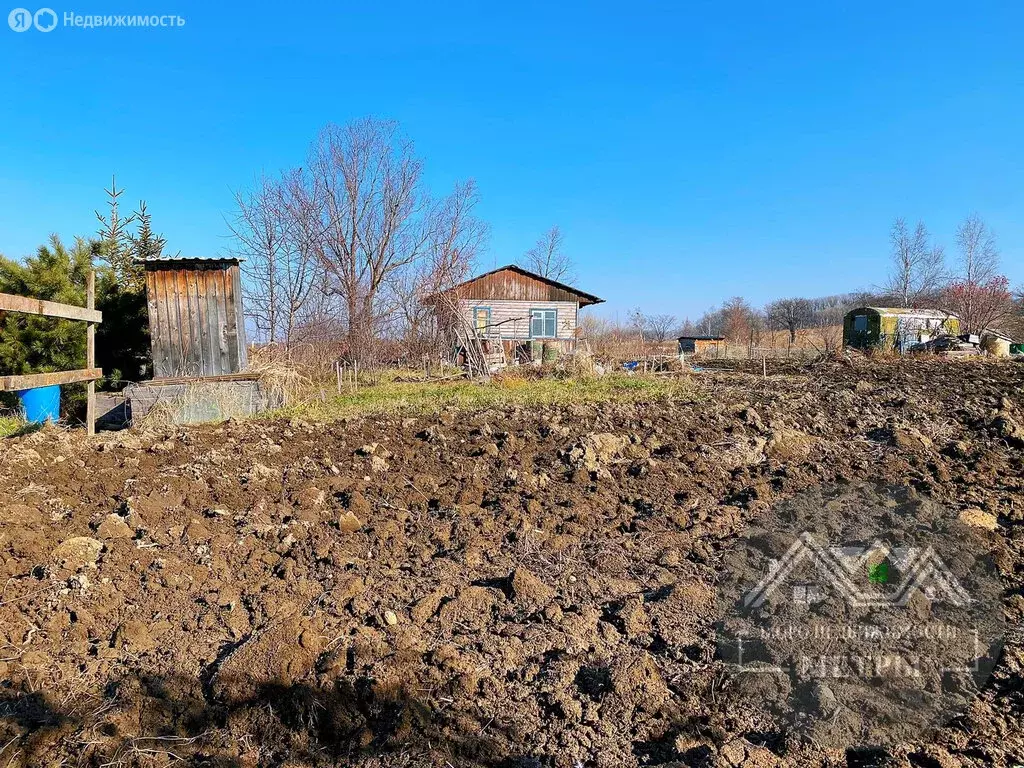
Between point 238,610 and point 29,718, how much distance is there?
99cm

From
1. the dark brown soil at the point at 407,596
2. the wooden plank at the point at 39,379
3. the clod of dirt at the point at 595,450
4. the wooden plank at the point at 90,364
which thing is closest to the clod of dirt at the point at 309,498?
the dark brown soil at the point at 407,596

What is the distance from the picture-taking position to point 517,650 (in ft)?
10.2

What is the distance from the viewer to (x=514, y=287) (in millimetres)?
27047

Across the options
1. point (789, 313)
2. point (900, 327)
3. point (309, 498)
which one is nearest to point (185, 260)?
point (309, 498)

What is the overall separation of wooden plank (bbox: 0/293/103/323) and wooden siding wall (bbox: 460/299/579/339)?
63.2ft

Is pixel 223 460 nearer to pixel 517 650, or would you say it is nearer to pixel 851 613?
Result: pixel 517 650

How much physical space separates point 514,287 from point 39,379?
21.7 meters

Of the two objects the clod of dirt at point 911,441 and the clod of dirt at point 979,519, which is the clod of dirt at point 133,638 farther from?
the clod of dirt at point 911,441

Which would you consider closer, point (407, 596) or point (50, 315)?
point (407, 596)

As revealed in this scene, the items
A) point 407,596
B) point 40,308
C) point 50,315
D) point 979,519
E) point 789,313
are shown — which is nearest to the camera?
point 407,596

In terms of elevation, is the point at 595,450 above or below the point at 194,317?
below

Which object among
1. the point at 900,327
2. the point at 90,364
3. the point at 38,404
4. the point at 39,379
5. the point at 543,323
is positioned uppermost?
the point at 543,323

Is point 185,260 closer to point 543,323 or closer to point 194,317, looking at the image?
point 194,317

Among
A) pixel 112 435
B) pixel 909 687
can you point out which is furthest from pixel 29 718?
pixel 112 435
